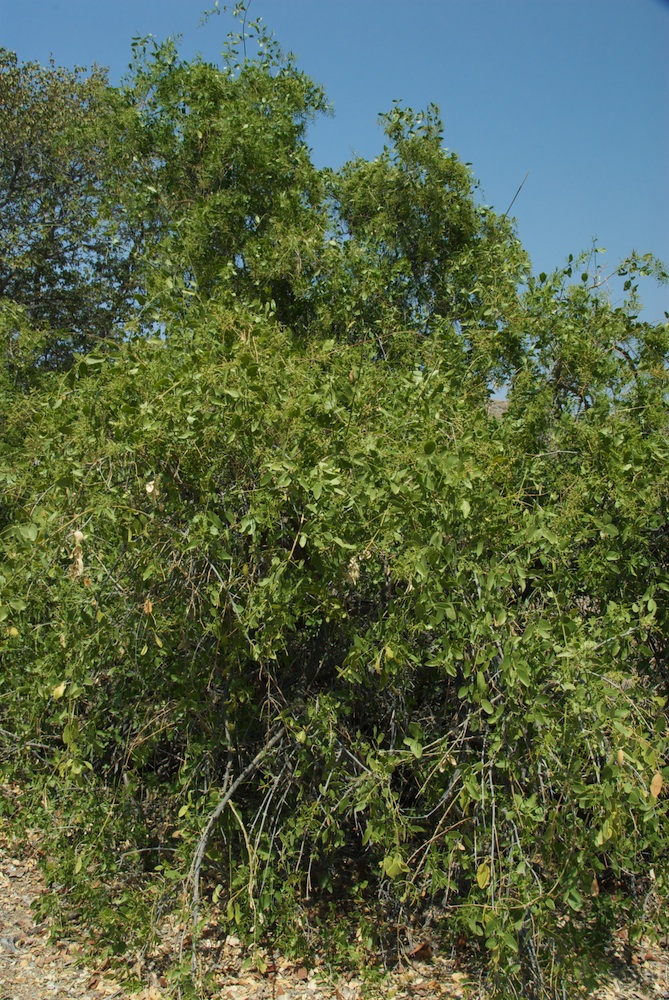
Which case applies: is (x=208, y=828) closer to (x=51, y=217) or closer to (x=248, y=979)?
(x=248, y=979)

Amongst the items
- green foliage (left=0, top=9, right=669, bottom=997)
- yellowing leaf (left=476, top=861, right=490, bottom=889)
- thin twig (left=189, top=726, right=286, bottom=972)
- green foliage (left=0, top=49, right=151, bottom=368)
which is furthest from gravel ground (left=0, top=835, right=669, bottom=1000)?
green foliage (left=0, top=49, right=151, bottom=368)

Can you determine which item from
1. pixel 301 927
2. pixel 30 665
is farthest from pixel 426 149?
pixel 301 927

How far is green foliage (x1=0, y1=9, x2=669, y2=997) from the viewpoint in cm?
284

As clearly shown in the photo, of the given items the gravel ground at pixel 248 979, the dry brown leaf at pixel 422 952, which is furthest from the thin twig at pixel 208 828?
the dry brown leaf at pixel 422 952

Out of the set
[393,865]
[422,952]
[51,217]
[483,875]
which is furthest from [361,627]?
[51,217]

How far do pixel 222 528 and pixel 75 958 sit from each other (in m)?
1.95

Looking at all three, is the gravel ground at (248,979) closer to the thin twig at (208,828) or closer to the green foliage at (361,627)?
the green foliage at (361,627)

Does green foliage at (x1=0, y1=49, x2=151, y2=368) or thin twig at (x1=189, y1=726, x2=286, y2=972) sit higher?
green foliage at (x1=0, y1=49, x2=151, y2=368)

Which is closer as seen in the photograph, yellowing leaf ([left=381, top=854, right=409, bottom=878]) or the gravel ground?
yellowing leaf ([left=381, top=854, right=409, bottom=878])

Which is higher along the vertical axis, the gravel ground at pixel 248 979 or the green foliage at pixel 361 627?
the green foliage at pixel 361 627

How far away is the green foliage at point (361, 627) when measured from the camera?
9.32 ft

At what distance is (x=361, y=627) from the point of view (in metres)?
3.49

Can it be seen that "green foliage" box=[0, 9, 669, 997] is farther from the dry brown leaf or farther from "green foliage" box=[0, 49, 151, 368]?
"green foliage" box=[0, 49, 151, 368]

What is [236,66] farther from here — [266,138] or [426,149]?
[426,149]
